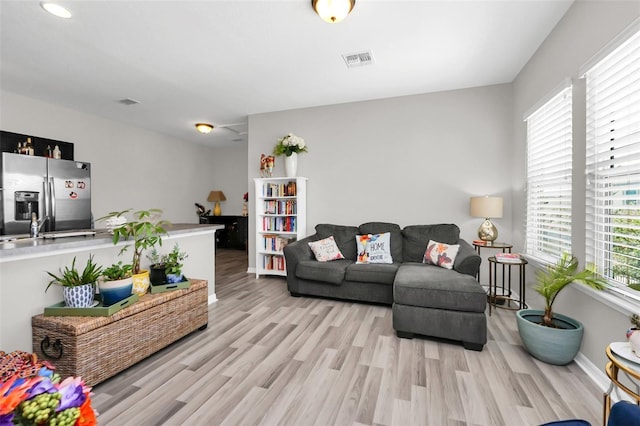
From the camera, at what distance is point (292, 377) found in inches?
74.7

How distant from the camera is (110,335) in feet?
5.91

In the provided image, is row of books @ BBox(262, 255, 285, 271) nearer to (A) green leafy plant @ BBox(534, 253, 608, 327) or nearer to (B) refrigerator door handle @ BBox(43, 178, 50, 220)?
(B) refrigerator door handle @ BBox(43, 178, 50, 220)

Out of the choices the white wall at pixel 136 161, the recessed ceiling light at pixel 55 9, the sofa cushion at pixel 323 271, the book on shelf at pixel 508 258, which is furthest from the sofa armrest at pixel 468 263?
the white wall at pixel 136 161

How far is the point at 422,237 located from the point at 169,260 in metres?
2.93

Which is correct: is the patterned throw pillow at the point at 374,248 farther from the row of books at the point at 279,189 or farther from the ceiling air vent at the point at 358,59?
the ceiling air vent at the point at 358,59

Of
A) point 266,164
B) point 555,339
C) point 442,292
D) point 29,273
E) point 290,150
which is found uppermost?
point 290,150

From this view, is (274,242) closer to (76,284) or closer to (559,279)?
(76,284)

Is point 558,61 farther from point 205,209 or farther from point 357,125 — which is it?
point 205,209

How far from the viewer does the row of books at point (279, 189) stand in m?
4.36

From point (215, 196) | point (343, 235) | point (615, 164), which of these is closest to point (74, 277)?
point (343, 235)

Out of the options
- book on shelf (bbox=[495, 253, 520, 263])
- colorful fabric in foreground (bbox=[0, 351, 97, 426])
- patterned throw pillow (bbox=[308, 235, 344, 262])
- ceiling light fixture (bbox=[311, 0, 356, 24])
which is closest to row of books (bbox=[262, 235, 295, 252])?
patterned throw pillow (bbox=[308, 235, 344, 262])

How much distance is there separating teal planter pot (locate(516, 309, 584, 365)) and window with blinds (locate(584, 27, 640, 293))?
46cm

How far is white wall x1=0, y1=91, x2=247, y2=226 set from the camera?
4074 millimetres

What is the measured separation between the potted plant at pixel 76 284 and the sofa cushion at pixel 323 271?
6.74 ft
